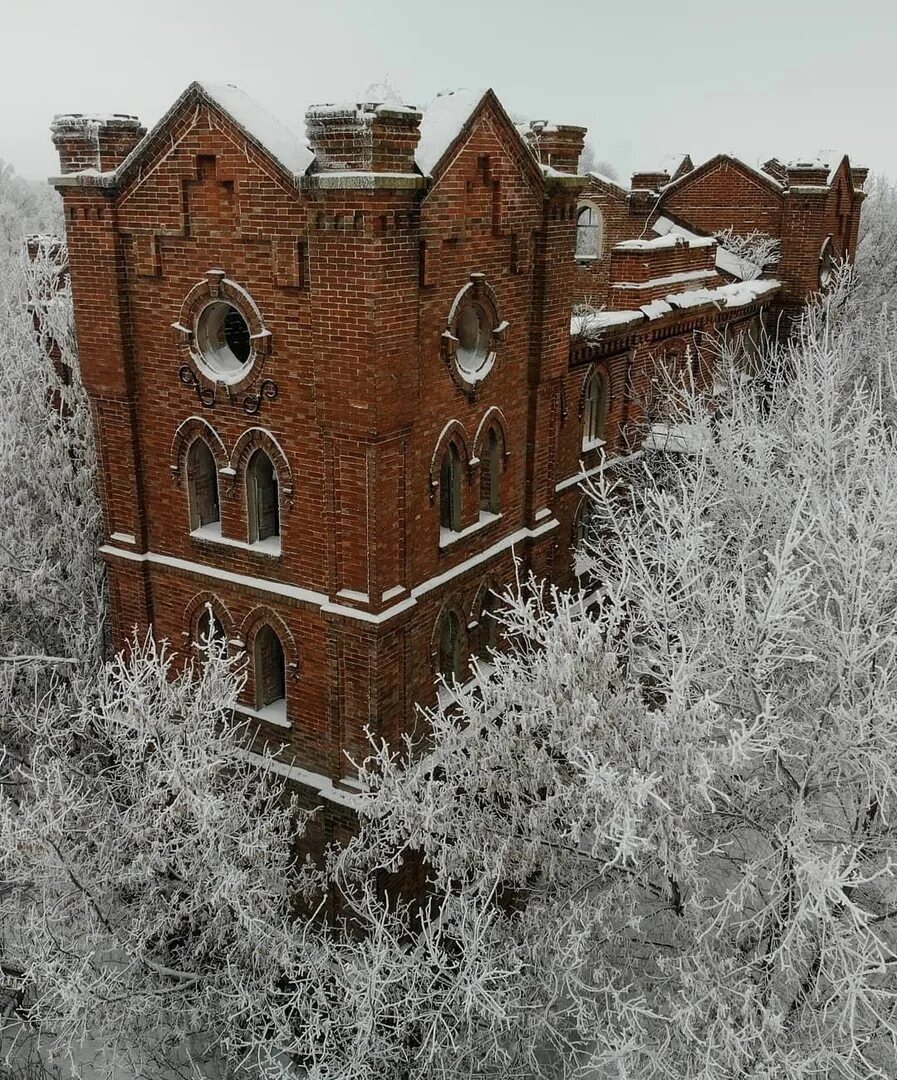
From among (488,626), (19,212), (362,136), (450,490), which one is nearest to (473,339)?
(450,490)

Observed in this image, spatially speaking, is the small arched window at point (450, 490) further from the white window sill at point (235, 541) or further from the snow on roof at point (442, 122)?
the snow on roof at point (442, 122)

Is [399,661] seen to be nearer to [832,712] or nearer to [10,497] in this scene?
[832,712]

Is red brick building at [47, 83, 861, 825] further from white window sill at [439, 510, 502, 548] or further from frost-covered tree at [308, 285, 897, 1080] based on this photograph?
frost-covered tree at [308, 285, 897, 1080]

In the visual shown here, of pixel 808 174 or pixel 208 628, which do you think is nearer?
pixel 208 628

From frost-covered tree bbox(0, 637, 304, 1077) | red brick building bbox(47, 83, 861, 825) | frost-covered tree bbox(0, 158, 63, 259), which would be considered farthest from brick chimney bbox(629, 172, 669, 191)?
frost-covered tree bbox(0, 158, 63, 259)

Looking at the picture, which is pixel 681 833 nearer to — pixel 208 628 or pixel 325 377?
pixel 325 377
